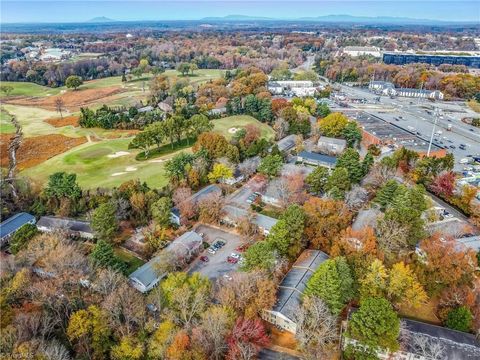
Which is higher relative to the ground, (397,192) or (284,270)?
(397,192)

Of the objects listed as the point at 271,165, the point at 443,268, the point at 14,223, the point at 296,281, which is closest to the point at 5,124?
the point at 14,223

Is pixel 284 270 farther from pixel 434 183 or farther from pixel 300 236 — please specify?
pixel 434 183

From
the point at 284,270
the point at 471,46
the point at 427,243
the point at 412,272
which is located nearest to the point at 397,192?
the point at 427,243

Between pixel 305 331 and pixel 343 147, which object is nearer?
pixel 305 331

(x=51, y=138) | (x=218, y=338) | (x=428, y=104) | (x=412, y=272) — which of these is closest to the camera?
(x=218, y=338)

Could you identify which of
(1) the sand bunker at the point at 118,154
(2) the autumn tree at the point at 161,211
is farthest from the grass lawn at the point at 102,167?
(2) the autumn tree at the point at 161,211

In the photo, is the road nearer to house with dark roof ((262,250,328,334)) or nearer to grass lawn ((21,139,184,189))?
house with dark roof ((262,250,328,334))

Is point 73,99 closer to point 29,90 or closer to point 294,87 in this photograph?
point 29,90

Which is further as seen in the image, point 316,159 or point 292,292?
point 316,159
